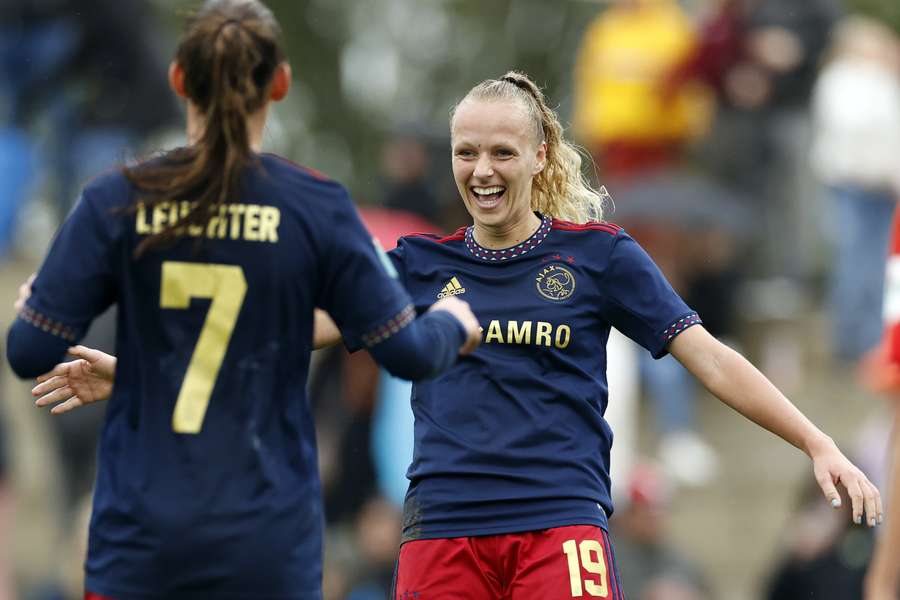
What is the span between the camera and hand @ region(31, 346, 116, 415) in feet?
15.8

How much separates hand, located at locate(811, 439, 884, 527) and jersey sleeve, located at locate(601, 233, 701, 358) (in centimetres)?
53

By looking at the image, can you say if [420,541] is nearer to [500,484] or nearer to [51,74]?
[500,484]

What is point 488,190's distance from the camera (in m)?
5.18

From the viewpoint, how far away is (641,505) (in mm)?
10617

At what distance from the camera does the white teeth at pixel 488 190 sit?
5176 millimetres

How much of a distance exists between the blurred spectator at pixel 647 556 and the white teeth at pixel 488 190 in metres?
5.69

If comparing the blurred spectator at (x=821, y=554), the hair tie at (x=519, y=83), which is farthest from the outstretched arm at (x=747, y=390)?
the blurred spectator at (x=821, y=554)

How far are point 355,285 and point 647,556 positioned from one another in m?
6.78

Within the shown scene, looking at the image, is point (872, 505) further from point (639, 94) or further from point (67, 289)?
point (639, 94)

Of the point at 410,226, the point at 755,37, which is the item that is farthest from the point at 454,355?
the point at 755,37

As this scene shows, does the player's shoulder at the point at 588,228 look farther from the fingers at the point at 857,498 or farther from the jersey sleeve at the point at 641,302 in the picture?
the fingers at the point at 857,498

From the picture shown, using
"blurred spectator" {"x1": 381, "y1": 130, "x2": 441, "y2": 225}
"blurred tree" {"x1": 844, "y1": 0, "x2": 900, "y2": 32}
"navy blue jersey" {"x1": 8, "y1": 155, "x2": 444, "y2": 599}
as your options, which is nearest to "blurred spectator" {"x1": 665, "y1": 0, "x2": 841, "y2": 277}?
"blurred spectator" {"x1": 381, "y1": 130, "x2": 441, "y2": 225}

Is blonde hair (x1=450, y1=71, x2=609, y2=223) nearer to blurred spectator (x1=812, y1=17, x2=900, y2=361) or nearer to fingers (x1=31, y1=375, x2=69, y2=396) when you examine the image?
fingers (x1=31, y1=375, x2=69, y2=396)

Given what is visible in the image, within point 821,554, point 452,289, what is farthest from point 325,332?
point 821,554
